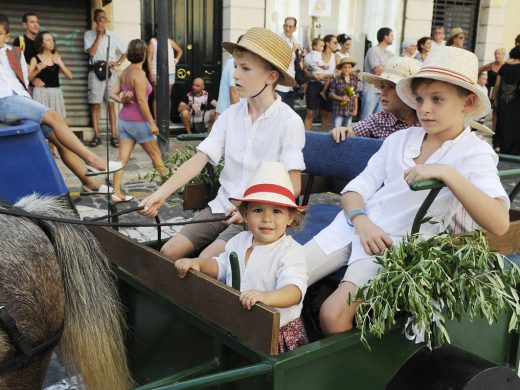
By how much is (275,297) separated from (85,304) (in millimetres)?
620

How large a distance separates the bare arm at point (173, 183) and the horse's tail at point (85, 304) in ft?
1.54

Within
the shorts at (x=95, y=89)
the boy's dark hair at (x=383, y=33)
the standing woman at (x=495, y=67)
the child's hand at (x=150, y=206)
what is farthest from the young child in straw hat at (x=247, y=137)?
the standing woman at (x=495, y=67)

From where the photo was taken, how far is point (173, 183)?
2842mm

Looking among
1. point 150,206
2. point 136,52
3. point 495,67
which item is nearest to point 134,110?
point 136,52

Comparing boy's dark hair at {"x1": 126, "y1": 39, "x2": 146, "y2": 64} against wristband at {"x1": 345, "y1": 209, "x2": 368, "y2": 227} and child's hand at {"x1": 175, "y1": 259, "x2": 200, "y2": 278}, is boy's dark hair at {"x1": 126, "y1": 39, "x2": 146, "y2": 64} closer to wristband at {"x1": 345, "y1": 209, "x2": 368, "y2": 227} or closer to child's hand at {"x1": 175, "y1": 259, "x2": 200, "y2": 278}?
wristband at {"x1": 345, "y1": 209, "x2": 368, "y2": 227}

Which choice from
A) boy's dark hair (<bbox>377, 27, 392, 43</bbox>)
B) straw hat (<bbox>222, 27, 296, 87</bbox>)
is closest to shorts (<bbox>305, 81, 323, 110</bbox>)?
boy's dark hair (<bbox>377, 27, 392, 43</bbox>)

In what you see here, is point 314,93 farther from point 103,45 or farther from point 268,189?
point 268,189

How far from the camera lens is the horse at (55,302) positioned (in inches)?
66.4

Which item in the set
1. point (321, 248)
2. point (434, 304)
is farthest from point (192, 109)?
point (434, 304)

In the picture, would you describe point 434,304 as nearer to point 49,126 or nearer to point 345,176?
point 345,176

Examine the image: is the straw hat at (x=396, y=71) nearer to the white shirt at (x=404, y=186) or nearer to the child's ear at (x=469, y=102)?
the white shirt at (x=404, y=186)

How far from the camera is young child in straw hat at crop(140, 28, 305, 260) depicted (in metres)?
2.83

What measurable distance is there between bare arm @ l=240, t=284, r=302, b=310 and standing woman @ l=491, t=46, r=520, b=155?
9009 millimetres

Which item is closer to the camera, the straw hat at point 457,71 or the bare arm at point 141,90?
the straw hat at point 457,71
